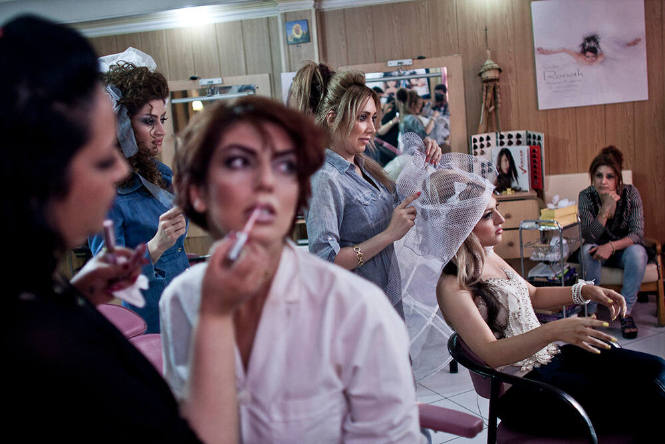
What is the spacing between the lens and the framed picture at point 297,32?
15.6 ft

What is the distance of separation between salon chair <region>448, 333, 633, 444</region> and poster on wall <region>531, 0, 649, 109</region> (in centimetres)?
387

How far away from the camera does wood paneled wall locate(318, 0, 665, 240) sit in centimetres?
474

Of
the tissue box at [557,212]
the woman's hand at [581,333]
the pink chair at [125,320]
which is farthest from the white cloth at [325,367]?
the tissue box at [557,212]

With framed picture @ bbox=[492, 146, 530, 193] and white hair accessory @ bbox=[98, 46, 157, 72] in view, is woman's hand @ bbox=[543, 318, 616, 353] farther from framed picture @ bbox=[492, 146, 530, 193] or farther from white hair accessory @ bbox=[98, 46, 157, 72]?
framed picture @ bbox=[492, 146, 530, 193]

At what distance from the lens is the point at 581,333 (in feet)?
4.82

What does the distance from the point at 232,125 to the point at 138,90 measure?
1.02 meters

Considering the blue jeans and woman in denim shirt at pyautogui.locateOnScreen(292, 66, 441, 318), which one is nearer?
woman in denim shirt at pyautogui.locateOnScreen(292, 66, 441, 318)

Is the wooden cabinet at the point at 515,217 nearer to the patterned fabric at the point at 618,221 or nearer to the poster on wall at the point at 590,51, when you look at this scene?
the patterned fabric at the point at 618,221

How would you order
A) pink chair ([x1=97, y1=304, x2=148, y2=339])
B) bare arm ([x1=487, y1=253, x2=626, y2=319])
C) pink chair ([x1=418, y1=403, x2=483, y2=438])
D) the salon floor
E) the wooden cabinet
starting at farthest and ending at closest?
the wooden cabinet → the salon floor → bare arm ([x1=487, y1=253, x2=626, y2=319]) → pink chair ([x1=97, y1=304, x2=148, y2=339]) → pink chair ([x1=418, y1=403, x2=483, y2=438])

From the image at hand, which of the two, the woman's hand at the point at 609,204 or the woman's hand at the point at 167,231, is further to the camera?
the woman's hand at the point at 609,204

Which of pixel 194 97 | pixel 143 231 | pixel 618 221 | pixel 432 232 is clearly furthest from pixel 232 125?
pixel 194 97

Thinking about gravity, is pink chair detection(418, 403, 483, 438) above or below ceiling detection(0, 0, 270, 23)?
below

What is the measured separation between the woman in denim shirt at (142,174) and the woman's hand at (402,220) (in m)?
0.70

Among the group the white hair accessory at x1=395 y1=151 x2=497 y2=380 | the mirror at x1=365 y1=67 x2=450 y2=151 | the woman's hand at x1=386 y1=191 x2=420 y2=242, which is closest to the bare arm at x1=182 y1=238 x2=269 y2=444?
the woman's hand at x1=386 y1=191 x2=420 y2=242
